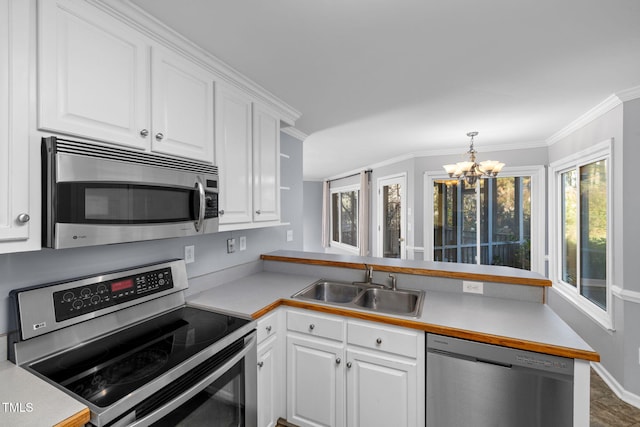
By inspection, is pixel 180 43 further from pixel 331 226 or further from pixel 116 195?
pixel 331 226

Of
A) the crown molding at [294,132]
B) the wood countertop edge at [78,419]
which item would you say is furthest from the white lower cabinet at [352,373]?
the crown molding at [294,132]

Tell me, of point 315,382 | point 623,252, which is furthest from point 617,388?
point 315,382

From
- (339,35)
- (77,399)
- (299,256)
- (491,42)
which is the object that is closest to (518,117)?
(491,42)

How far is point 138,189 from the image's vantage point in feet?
4.08

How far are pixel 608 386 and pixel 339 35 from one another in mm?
3430

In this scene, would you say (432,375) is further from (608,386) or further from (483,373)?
(608,386)

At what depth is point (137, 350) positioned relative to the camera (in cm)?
123

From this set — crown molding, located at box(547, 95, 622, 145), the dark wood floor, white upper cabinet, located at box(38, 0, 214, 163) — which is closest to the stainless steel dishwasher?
the dark wood floor

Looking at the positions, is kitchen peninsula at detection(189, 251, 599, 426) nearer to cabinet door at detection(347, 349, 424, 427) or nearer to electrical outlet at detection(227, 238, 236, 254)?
cabinet door at detection(347, 349, 424, 427)

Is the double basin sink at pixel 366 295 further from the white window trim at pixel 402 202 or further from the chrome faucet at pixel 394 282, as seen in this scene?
the white window trim at pixel 402 202

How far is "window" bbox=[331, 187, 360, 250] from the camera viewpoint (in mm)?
6898

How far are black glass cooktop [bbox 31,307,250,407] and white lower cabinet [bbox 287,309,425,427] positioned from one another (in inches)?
18.6

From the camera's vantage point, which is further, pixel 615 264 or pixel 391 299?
pixel 615 264

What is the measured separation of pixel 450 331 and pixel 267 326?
39.8 inches
